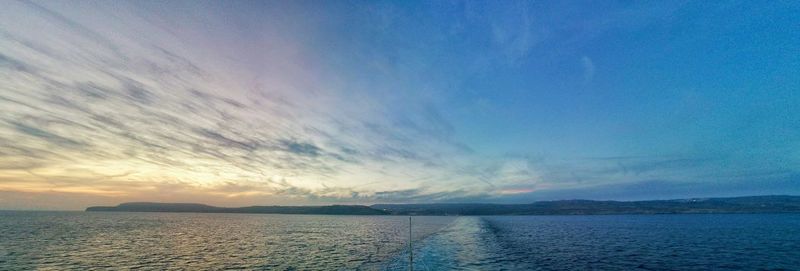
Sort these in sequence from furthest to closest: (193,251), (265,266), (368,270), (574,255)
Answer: (193,251), (574,255), (265,266), (368,270)

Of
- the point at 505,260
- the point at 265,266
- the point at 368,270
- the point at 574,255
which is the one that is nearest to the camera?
the point at 368,270

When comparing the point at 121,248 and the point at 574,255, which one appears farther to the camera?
the point at 121,248

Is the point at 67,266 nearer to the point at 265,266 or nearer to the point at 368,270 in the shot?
the point at 265,266

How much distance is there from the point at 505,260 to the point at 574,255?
14.0m

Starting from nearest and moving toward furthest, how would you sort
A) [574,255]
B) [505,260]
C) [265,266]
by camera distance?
[265,266] → [505,260] → [574,255]

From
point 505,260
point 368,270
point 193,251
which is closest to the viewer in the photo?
point 368,270

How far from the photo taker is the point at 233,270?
1578 inches

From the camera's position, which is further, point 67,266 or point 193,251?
point 193,251

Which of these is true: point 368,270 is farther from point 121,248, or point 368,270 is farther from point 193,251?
point 121,248

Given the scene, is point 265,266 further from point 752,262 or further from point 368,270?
point 752,262

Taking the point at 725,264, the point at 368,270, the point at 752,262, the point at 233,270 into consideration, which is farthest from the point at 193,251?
the point at 752,262

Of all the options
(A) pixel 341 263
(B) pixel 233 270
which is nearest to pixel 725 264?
(A) pixel 341 263

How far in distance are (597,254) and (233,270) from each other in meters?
52.6

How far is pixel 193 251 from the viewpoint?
56781mm
